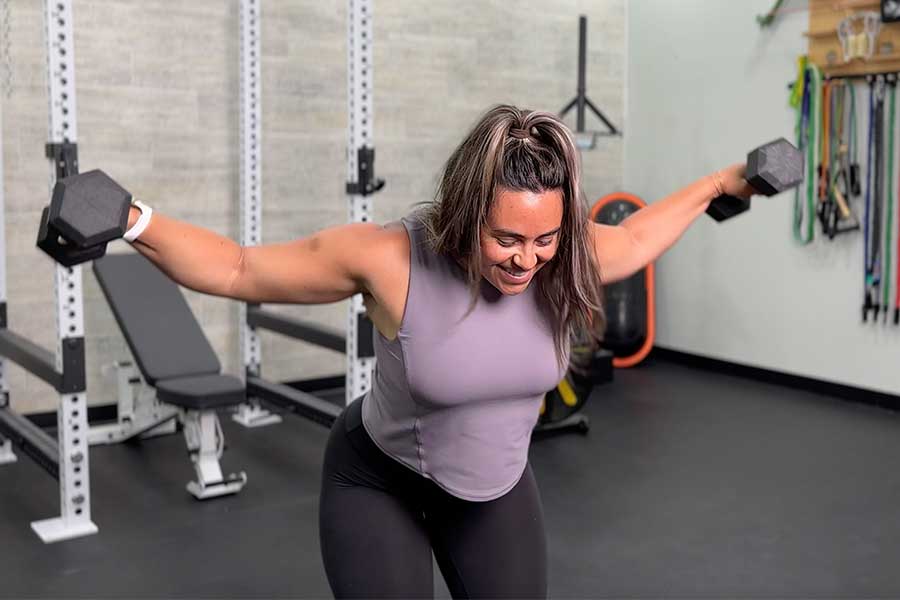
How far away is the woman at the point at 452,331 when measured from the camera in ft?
4.19

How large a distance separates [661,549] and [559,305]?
5.52ft

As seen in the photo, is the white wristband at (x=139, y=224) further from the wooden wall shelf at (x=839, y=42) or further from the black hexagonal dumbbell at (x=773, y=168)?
the wooden wall shelf at (x=839, y=42)

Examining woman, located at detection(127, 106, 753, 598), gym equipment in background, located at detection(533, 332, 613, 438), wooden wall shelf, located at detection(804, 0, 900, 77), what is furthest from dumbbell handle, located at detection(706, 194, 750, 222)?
wooden wall shelf, located at detection(804, 0, 900, 77)

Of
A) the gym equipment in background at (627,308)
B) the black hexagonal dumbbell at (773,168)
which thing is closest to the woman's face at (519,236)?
the black hexagonal dumbbell at (773,168)

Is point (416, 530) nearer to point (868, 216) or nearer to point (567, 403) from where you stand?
point (567, 403)

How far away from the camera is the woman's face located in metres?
1.25

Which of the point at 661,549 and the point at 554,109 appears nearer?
the point at 661,549

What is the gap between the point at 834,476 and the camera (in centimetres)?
351

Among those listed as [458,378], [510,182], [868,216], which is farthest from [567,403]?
[510,182]

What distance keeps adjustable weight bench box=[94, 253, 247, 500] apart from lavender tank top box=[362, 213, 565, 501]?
194 cm

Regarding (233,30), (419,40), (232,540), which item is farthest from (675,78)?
(232,540)

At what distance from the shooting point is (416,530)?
1.43 metres

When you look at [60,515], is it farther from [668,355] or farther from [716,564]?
[668,355]

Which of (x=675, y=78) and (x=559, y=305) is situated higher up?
(x=675, y=78)
